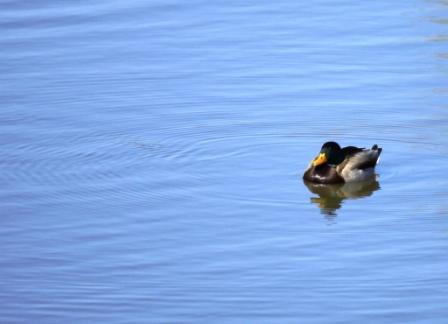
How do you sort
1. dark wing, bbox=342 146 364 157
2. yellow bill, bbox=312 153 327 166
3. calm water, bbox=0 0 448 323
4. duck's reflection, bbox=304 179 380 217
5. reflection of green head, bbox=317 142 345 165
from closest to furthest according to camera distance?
calm water, bbox=0 0 448 323, duck's reflection, bbox=304 179 380 217, yellow bill, bbox=312 153 327 166, reflection of green head, bbox=317 142 345 165, dark wing, bbox=342 146 364 157

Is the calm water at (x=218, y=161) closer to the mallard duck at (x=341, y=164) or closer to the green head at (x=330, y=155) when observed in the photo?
the mallard duck at (x=341, y=164)

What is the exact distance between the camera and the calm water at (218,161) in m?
10.4

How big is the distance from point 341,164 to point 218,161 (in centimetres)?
133

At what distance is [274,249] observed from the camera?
1145cm

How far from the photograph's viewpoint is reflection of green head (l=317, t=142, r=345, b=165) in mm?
14031

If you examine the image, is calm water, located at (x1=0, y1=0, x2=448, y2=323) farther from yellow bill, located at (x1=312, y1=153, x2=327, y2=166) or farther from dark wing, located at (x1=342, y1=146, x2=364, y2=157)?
dark wing, located at (x1=342, y1=146, x2=364, y2=157)

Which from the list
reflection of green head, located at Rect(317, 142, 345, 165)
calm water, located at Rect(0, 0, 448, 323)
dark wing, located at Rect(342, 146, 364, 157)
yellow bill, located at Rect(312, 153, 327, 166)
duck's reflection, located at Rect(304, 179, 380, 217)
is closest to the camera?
calm water, located at Rect(0, 0, 448, 323)

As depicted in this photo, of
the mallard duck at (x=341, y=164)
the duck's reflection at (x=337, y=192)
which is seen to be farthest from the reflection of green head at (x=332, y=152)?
the duck's reflection at (x=337, y=192)

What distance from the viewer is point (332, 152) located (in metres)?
14.2

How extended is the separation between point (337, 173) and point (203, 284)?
4.19 meters

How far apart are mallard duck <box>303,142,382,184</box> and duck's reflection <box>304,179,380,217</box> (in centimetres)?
6

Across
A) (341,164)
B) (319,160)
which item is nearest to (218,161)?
(319,160)

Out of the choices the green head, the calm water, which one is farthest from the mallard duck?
the calm water

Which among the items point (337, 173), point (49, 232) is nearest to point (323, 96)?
point (337, 173)
